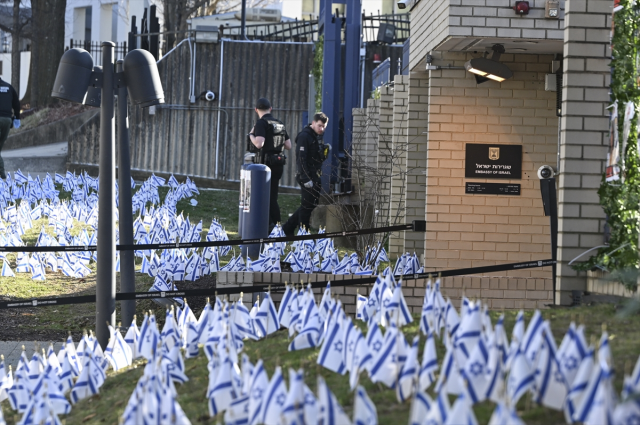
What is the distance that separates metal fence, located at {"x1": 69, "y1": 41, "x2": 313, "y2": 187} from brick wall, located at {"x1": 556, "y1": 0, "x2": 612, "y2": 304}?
52.7 ft

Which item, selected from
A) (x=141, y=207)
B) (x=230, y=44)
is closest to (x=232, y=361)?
(x=141, y=207)

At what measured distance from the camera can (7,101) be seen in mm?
17766

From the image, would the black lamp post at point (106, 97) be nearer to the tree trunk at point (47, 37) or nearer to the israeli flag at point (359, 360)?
the israeli flag at point (359, 360)

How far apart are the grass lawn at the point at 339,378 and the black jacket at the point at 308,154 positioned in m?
7.01

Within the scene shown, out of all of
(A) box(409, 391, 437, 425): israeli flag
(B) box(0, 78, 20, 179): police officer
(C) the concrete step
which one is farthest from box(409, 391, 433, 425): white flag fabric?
(C) the concrete step

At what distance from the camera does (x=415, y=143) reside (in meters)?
11.9

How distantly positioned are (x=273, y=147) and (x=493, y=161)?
4.01 metres

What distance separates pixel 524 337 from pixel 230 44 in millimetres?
19099

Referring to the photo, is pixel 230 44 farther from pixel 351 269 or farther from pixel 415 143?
pixel 351 269

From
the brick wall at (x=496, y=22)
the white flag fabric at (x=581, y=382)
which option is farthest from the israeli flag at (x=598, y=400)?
the brick wall at (x=496, y=22)

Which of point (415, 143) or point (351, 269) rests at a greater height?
point (415, 143)

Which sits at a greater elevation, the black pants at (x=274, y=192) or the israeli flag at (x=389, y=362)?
the black pants at (x=274, y=192)

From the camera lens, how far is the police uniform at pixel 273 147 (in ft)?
43.0

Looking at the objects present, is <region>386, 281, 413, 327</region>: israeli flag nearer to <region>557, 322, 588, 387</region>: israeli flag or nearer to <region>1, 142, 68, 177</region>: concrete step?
<region>557, 322, 588, 387</region>: israeli flag
